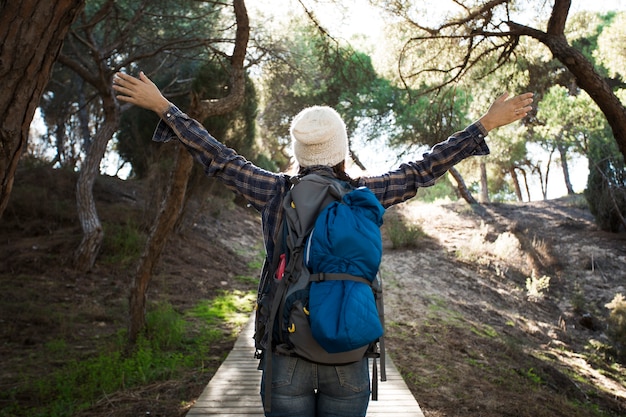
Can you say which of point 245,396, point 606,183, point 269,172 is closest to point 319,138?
point 269,172

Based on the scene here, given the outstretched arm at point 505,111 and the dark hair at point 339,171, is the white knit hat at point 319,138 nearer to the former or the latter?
the dark hair at point 339,171

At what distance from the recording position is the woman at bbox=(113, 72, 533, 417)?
1.74 meters

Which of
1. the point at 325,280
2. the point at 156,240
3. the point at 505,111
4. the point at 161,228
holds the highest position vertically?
the point at 505,111

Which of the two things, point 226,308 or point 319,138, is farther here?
point 226,308

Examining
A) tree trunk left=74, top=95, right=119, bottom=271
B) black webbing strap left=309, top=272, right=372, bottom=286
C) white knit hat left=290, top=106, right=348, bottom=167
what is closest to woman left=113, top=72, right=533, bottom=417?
white knit hat left=290, top=106, right=348, bottom=167

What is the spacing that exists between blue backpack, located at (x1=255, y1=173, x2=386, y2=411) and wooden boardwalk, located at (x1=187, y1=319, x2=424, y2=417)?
7.45ft

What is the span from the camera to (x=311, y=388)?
175cm

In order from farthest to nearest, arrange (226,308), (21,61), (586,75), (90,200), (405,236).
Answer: (405,236), (90,200), (226,308), (586,75), (21,61)

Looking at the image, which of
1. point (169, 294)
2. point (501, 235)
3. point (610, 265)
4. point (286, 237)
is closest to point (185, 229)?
point (169, 294)

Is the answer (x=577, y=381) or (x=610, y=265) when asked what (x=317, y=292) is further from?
(x=610, y=265)

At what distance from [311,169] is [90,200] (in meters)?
7.86

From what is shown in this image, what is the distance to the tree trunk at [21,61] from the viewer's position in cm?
238

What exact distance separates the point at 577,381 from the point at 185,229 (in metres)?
7.68

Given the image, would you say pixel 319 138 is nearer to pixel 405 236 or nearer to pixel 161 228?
pixel 161 228
